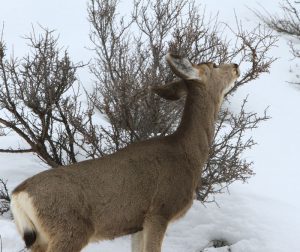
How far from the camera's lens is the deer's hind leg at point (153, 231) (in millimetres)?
5020

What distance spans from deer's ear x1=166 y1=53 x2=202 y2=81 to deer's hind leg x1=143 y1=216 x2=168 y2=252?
48.5 inches

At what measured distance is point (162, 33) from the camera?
329 inches

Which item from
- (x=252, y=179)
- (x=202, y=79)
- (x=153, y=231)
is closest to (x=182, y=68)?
(x=202, y=79)

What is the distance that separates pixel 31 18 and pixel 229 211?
14292 mm

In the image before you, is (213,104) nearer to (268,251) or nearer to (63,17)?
(268,251)

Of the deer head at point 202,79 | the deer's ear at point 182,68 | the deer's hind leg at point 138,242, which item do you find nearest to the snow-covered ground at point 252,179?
the deer's hind leg at point 138,242

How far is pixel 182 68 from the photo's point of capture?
5.32 meters

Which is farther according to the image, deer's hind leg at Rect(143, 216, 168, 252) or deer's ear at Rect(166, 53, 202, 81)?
deer's ear at Rect(166, 53, 202, 81)

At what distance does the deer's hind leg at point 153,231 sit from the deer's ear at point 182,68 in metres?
1.23

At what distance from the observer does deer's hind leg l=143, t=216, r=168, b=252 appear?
16.5ft

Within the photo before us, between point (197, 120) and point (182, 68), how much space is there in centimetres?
50

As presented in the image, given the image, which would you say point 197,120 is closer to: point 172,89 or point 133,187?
point 172,89

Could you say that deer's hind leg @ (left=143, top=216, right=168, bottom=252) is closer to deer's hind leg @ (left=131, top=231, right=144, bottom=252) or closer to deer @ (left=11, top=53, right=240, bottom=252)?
deer @ (left=11, top=53, right=240, bottom=252)

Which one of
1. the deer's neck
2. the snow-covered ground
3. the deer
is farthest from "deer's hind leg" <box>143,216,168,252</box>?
the snow-covered ground
